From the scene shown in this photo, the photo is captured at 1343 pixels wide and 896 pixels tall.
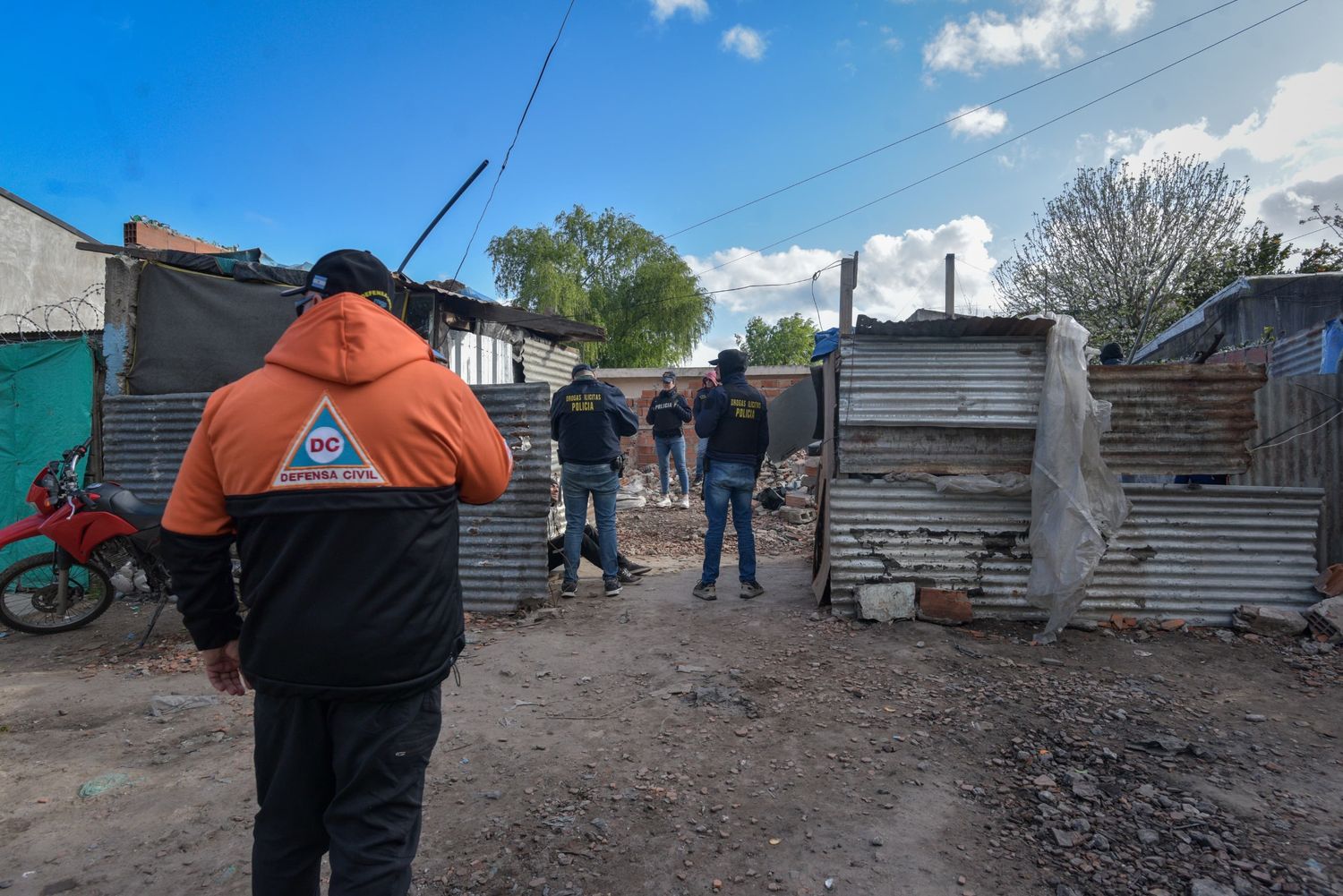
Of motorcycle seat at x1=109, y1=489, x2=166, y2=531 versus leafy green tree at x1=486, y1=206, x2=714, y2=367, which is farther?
leafy green tree at x1=486, y1=206, x2=714, y2=367

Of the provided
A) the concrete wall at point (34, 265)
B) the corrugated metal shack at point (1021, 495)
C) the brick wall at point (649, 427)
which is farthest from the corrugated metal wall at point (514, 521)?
the concrete wall at point (34, 265)

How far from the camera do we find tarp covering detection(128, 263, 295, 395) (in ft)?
20.5

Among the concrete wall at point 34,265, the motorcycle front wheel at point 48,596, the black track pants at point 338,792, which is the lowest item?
the motorcycle front wheel at point 48,596

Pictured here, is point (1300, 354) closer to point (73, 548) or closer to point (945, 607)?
point (945, 607)

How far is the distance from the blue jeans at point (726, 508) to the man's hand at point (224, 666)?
4.01m

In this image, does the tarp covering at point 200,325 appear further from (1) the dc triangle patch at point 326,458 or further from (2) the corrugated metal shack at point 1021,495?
(1) the dc triangle patch at point 326,458

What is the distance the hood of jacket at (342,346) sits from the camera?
1.55 meters

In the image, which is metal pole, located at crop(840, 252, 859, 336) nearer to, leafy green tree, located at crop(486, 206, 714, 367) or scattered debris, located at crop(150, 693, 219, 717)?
scattered debris, located at crop(150, 693, 219, 717)

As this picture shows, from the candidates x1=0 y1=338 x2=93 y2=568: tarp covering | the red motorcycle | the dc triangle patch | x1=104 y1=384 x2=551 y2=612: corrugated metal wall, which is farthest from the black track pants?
x1=0 y1=338 x2=93 y2=568: tarp covering

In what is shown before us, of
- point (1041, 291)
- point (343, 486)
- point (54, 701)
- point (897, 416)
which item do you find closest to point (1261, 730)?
point (897, 416)

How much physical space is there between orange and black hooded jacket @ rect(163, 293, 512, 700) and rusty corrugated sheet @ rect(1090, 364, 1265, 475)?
451 cm

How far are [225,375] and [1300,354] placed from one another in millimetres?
10203

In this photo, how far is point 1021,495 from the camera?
465 centimetres

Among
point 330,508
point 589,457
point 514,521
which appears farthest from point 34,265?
point 330,508
